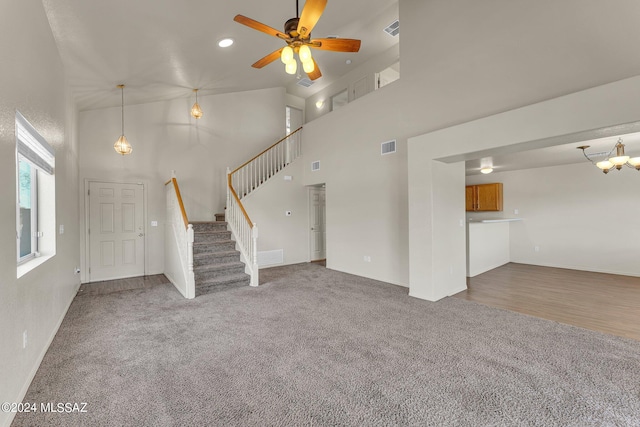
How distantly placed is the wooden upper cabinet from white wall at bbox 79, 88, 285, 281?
6.18 m

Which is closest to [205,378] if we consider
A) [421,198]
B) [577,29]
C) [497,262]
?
[421,198]

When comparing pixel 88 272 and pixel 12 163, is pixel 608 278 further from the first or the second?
pixel 88 272

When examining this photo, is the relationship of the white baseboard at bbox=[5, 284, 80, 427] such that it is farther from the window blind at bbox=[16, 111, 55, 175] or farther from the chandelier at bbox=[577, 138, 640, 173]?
the chandelier at bbox=[577, 138, 640, 173]

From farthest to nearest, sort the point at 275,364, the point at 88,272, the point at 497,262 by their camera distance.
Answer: the point at 497,262 < the point at 88,272 < the point at 275,364

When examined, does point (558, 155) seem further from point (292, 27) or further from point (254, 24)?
point (254, 24)

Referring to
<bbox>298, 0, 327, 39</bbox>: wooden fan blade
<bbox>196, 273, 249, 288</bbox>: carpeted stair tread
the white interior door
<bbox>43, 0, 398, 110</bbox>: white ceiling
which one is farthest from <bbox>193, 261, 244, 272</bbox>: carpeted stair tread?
<bbox>298, 0, 327, 39</bbox>: wooden fan blade

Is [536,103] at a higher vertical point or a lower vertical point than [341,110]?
lower

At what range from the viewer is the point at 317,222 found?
787 cm

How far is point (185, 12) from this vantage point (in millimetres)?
3377

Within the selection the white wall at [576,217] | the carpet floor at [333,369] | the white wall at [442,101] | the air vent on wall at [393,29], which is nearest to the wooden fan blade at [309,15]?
the white wall at [442,101]

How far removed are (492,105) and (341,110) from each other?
10.6ft

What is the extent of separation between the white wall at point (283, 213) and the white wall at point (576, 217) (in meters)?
5.68

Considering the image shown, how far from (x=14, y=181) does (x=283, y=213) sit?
5247 mm

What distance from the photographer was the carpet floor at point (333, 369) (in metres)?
1.91
